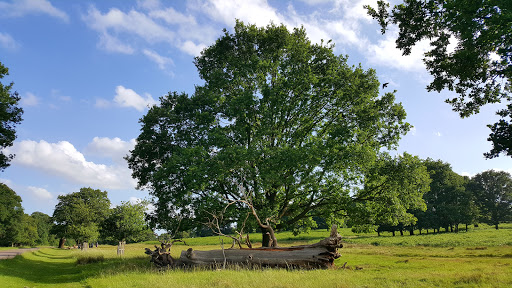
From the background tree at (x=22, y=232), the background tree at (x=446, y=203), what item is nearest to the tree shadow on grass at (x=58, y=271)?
the background tree at (x=22, y=232)

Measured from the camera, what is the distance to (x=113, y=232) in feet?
158

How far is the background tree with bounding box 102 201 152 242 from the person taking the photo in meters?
46.9

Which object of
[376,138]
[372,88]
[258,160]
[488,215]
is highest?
[372,88]

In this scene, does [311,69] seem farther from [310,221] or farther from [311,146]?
[310,221]

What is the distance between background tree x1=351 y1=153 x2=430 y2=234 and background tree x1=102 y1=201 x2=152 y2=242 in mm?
35512

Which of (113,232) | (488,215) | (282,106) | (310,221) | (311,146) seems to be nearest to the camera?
(311,146)

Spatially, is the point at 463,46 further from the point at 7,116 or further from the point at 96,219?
the point at 96,219

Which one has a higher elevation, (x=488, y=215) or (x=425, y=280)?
(x=425, y=280)

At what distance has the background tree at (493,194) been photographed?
95500 millimetres

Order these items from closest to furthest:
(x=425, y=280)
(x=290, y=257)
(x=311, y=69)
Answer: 1. (x=425, y=280)
2. (x=290, y=257)
3. (x=311, y=69)

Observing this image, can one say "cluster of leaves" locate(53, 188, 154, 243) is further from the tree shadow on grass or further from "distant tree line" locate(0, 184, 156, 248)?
the tree shadow on grass

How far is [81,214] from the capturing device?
216ft

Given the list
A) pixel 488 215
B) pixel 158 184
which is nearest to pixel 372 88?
pixel 158 184

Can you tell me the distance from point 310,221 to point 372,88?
535 inches
